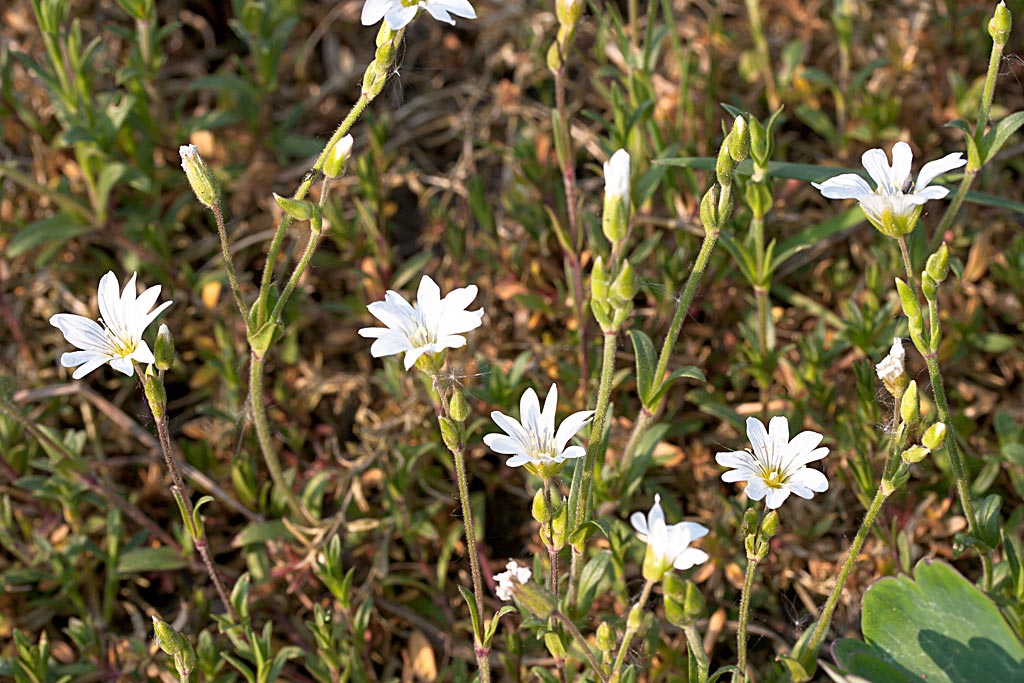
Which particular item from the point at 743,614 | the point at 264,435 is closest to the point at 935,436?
the point at 743,614

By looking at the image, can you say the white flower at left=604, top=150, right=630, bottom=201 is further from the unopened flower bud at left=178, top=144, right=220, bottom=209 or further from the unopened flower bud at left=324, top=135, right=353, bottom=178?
the unopened flower bud at left=178, top=144, right=220, bottom=209

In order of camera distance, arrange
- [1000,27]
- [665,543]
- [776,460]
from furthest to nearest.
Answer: [1000,27] → [776,460] → [665,543]

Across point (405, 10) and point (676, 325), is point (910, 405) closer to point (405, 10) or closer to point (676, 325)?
point (676, 325)

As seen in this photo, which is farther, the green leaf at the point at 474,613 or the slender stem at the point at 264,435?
the slender stem at the point at 264,435

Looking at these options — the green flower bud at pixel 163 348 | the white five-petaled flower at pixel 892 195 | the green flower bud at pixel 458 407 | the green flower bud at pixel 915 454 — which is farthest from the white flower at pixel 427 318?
the green flower bud at pixel 915 454

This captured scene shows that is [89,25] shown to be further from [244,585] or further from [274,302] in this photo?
[244,585]

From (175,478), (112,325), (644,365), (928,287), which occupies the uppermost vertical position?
(928,287)

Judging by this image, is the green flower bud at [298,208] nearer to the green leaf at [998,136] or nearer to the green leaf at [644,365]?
Result: the green leaf at [644,365]

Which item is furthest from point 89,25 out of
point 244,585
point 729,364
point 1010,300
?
point 1010,300
